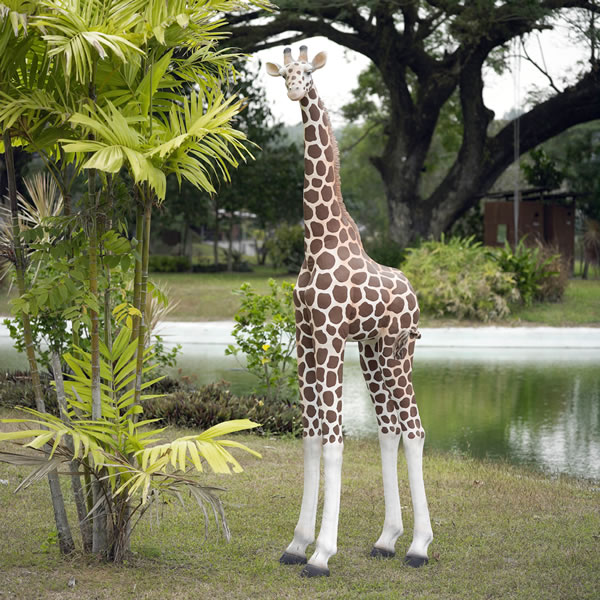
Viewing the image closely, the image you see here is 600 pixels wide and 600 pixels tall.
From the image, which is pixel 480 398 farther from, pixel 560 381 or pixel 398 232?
pixel 398 232

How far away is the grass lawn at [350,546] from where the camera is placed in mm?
4039

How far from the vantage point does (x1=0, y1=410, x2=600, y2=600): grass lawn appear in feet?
13.3

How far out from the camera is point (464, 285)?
16172 millimetres

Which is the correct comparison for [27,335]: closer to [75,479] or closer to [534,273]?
[75,479]

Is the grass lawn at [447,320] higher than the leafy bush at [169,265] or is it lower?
lower

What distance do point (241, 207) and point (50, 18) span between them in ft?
84.6

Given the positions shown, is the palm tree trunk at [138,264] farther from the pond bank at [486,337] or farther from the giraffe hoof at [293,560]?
the pond bank at [486,337]

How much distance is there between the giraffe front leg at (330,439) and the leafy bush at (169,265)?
2516 centimetres

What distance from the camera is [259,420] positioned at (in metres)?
7.58

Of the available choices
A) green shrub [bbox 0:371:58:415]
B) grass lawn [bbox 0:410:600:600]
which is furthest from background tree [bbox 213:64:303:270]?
→ grass lawn [bbox 0:410:600:600]

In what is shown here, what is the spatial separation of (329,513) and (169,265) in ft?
84.5

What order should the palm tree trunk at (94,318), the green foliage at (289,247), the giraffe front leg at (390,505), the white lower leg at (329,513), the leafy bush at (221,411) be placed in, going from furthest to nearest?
the green foliage at (289,247), the leafy bush at (221,411), the giraffe front leg at (390,505), the white lower leg at (329,513), the palm tree trunk at (94,318)

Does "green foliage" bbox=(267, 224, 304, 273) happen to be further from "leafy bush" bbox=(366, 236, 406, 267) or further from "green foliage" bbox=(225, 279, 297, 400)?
"green foliage" bbox=(225, 279, 297, 400)

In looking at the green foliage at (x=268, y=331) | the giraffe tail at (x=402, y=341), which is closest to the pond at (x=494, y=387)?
the green foliage at (x=268, y=331)
